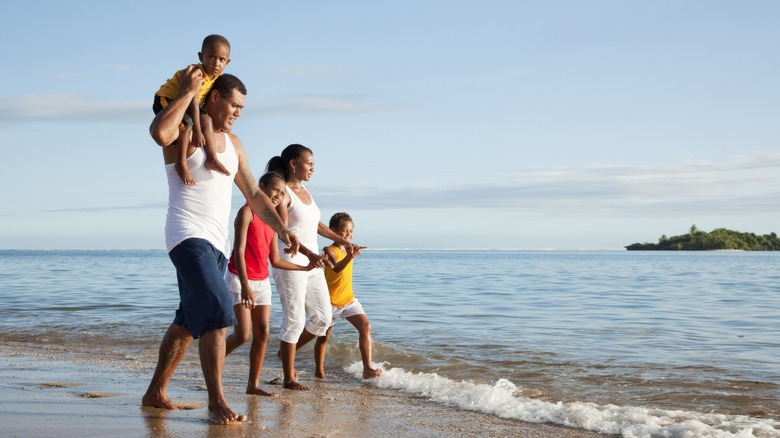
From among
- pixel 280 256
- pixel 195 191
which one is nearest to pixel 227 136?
pixel 195 191

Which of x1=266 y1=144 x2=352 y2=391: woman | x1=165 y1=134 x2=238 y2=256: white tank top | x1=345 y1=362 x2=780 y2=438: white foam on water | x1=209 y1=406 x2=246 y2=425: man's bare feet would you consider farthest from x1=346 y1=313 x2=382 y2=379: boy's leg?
x1=165 y1=134 x2=238 y2=256: white tank top

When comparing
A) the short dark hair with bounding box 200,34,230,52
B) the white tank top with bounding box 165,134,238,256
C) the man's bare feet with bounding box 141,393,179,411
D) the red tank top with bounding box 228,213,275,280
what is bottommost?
the man's bare feet with bounding box 141,393,179,411

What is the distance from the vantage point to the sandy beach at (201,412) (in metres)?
4.45

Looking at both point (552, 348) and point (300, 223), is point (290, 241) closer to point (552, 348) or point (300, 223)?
point (300, 223)

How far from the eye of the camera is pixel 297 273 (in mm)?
6207

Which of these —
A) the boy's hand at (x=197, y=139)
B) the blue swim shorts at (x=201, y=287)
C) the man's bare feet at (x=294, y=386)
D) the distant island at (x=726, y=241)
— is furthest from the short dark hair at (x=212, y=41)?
the distant island at (x=726, y=241)

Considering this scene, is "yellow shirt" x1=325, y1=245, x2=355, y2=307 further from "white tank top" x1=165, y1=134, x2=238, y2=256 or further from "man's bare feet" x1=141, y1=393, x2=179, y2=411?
"white tank top" x1=165, y1=134, x2=238, y2=256

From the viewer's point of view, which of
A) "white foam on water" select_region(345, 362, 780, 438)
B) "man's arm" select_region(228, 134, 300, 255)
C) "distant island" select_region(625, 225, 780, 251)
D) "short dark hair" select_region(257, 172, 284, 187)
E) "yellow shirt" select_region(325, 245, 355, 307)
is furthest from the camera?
"distant island" select_region(625, 225, 780, 251)

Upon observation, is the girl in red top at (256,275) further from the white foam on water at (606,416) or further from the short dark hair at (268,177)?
the white foam on water at (606,416)

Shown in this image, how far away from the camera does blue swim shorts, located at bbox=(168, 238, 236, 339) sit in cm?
435

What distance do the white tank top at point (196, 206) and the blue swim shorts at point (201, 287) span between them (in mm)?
58

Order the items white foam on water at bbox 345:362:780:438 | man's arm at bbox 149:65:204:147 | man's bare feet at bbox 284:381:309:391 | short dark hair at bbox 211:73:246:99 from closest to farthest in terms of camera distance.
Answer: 1. man's arm at bbox 149:65:204:147
2. short dark hair at bbox 211:73:246:99
3. white foam on water at bbox 345:362:780:438
4. man's bare feet at bbox 284:381:309:391

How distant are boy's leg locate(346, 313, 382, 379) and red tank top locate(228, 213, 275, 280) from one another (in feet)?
4.90

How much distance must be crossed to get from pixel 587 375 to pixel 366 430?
364cm
